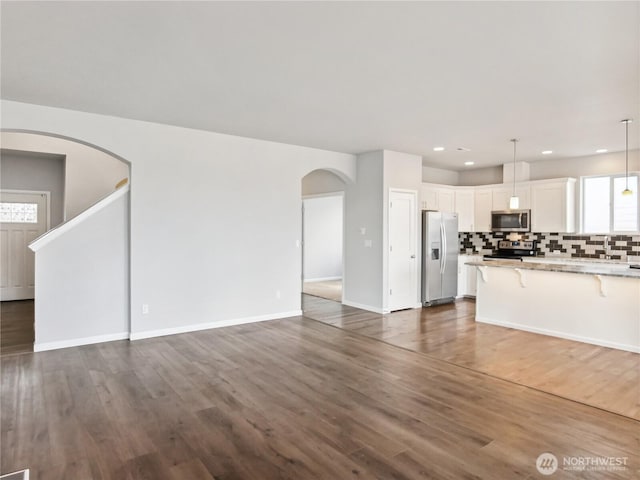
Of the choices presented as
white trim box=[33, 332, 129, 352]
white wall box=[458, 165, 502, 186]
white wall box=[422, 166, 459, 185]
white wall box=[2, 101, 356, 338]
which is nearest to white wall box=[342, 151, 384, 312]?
white wall box=[2, 101, 356, 338]

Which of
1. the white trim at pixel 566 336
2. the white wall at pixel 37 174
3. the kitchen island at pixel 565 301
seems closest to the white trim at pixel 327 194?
the kitchen island at pixel 565 301

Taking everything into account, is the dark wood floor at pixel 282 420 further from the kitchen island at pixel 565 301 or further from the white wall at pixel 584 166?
the white wall at pixel 584 166

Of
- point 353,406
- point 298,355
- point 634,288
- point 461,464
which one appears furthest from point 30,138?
point 634,288

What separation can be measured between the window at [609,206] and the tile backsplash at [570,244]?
0.20 m

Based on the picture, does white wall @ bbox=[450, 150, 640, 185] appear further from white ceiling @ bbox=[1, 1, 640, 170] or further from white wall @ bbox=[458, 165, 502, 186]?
white ceiling @ bbox=[1, 1, 640, 170]

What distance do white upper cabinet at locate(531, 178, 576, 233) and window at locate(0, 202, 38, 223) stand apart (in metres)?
9.84

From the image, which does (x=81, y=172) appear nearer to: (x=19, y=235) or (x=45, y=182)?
(x=45, y=182)

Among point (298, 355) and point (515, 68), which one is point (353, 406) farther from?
point (515, 68)

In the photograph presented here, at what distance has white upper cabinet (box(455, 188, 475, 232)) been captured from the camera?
8.32 m

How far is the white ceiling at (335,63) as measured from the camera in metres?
2.45

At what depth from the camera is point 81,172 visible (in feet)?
24.8

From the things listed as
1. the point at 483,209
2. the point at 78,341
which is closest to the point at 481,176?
the point at 483,209

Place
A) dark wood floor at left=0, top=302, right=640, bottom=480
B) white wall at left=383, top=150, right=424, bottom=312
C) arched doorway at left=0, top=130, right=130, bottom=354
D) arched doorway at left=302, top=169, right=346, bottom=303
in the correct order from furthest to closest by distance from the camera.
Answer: arched doorway at left=302, top=169, right=346, bottom=303, arched doorway at left=0, top=130, right=130, bottom=354, white wall at left=383, top=150, right=424, bottom=312, dark wood floor at left=0, top=302, right=640, bottom=480

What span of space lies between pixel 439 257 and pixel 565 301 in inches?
99.8
